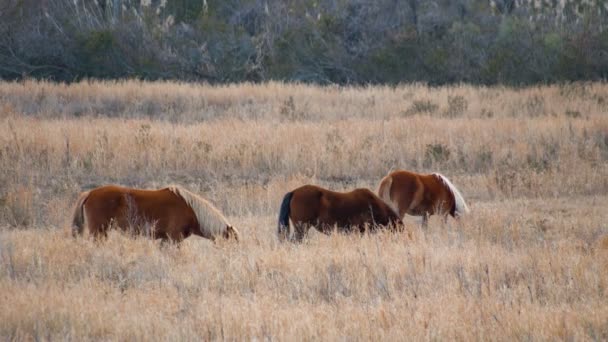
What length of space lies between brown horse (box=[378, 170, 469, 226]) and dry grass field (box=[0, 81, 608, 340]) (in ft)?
0.85

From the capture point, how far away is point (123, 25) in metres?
35.7

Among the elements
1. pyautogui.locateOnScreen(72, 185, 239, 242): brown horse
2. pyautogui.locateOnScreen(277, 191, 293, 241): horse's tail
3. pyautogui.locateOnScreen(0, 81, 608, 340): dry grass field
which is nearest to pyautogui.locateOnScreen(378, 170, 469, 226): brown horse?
pyautogui.locateOnScreen(0, 81, 608, 340): dry grass field

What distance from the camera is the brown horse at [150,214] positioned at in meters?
9.17

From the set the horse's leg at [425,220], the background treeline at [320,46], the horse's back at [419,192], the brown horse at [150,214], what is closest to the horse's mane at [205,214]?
the brown horse at [150,214]

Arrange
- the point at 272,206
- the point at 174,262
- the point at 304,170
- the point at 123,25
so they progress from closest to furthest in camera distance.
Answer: the point at 174,262 → the point at 272,206 → the point at 304,170 → the point at 123,25

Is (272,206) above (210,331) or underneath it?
underneath

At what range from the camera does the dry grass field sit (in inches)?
263

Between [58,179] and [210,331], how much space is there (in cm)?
910

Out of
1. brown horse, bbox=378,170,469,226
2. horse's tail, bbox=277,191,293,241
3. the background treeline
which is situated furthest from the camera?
the background treeline

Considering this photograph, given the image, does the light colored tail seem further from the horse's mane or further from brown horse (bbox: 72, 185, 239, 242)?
the horse's mane

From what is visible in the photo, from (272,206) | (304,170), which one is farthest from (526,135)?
(272,206)

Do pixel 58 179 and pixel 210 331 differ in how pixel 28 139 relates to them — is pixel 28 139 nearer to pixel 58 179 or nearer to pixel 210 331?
pixel 58 179

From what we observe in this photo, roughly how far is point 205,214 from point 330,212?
4.52 ft

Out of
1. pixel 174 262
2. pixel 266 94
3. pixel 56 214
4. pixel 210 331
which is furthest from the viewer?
pixel 266 94
